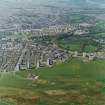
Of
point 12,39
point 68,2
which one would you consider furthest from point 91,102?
point 68,2

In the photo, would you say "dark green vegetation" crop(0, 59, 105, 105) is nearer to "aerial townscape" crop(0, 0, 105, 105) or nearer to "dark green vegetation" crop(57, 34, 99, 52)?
"aerial townscape" crop(0, 0, 105, 105)

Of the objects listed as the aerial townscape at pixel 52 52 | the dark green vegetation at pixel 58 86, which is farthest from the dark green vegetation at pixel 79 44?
the dark green vegetation at pixel 58 86

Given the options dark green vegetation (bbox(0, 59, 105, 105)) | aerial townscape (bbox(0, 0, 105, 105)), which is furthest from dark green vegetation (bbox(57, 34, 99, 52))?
dark green vegetation (bbox(0, 59, 105, 105))

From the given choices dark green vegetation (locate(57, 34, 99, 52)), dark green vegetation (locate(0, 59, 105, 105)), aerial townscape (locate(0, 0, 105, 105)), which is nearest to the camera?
dark green vegetation (locate(0, 59, 105, 105))

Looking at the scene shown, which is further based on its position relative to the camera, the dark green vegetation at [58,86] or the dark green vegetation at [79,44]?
the dark green vegetation at [79,44]

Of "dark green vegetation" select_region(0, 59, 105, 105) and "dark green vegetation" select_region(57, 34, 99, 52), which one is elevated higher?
"dark green vegetation" select_region(57, 34, 99, 52)

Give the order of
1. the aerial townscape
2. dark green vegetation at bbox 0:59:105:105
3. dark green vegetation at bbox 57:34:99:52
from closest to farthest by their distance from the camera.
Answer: dark green vegetation at bbox 0:59:105:105, the aerial townscape, dark green vegetation at bbox 57:34:99:52

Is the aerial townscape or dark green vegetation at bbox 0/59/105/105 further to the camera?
the aerial townscape

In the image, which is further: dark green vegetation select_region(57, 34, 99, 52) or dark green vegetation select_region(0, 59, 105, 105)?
dark green vegetation select_region(57, 34, 99, 52)

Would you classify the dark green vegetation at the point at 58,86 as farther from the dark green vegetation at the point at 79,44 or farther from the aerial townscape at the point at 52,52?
the dark green vegetation at the point at 79,44
